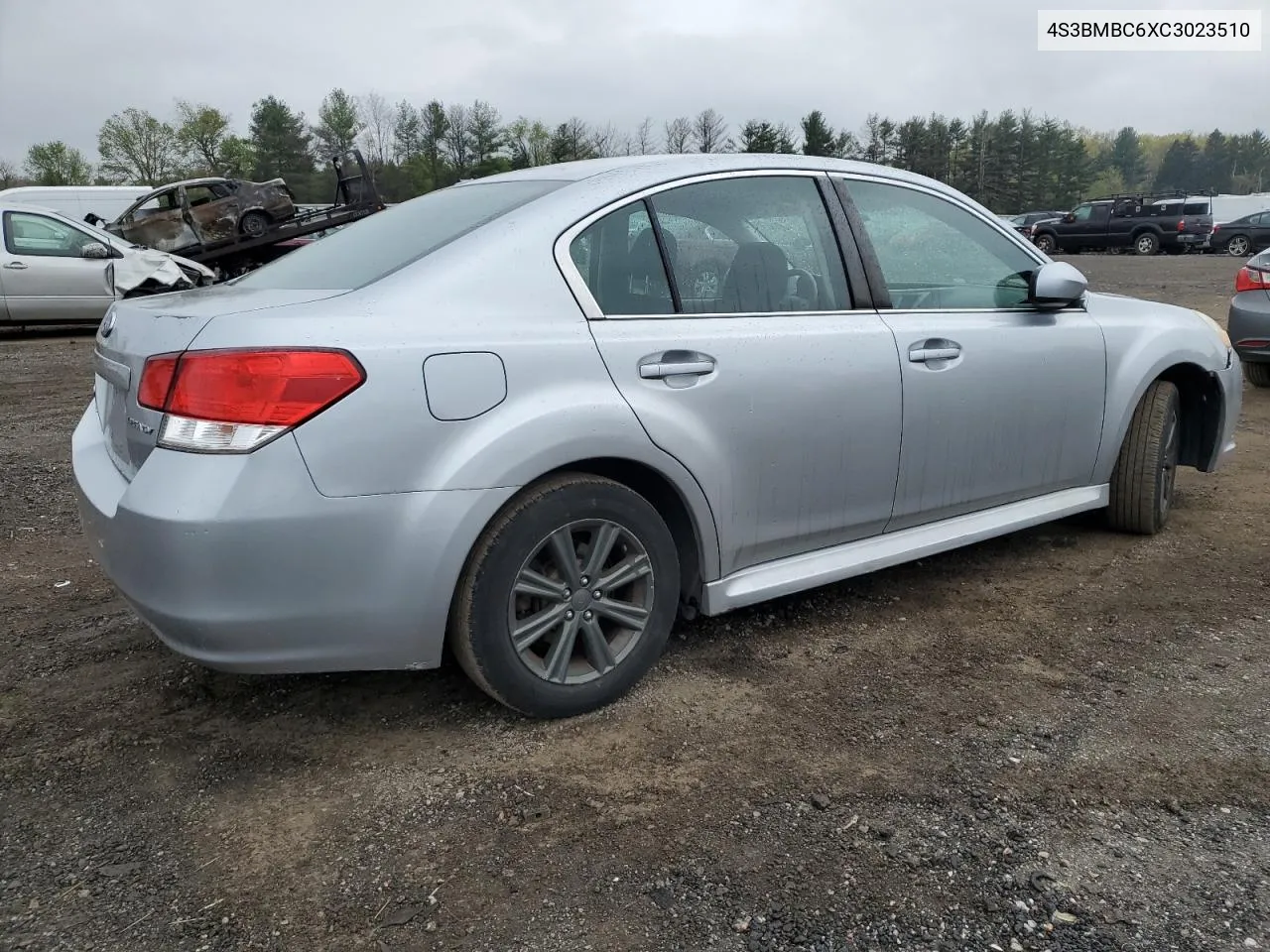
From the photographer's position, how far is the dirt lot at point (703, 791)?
6.52 feet

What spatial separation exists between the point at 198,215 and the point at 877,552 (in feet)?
53.4

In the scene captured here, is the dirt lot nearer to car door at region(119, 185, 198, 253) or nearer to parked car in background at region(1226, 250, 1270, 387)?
parked car in background at region(1226, 250, 1270, 387)

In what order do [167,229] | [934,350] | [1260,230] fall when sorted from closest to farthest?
[934,350] → [167,229] → [1260,230]

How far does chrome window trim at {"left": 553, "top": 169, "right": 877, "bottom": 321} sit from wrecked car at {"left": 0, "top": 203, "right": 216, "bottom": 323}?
989cm

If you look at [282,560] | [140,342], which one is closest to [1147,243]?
[140,342]

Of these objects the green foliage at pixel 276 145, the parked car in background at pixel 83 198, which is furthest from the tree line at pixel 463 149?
the parked car in background at pixel 83 198

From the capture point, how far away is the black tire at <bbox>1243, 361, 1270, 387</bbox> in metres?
8.08

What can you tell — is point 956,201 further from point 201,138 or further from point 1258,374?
point 201,138

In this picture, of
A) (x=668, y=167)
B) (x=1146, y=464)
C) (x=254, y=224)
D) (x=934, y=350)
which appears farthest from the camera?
(x=254, y=224)

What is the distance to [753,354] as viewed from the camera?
9.60ft

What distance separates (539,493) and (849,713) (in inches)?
42.1

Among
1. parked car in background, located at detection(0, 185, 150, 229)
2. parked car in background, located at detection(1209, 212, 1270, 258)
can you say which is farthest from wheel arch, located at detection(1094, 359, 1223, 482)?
parked car in background, located at detection(1209, 212, 1270, 258)

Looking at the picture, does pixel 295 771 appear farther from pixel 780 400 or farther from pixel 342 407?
pixel 780 400

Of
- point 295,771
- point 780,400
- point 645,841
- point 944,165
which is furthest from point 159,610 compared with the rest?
point 944,165
